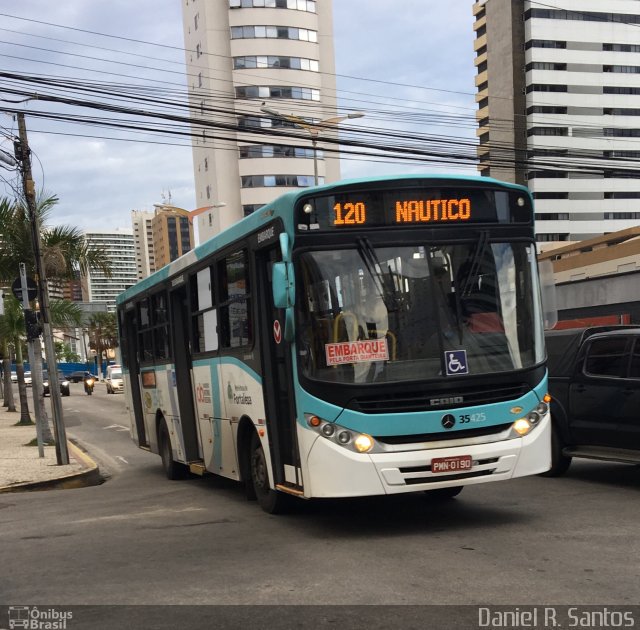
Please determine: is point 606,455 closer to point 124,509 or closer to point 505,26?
point 124,509

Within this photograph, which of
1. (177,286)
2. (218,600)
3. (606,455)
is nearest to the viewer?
(218,600)

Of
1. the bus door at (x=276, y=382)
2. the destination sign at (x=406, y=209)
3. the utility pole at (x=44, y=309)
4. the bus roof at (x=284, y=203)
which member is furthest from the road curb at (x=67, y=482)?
the destination sign at (x=406, y=209)

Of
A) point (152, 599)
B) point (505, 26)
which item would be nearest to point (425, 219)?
point (152, 599)

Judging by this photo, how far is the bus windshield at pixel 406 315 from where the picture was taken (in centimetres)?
782

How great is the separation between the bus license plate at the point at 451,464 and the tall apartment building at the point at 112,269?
1200 centimetres

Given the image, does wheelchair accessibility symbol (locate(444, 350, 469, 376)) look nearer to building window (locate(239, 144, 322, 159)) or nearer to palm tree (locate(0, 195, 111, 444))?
palm tree (locate(0, 195, 111, 444))

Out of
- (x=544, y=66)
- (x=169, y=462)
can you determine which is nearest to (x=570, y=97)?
(x=544, y=66)

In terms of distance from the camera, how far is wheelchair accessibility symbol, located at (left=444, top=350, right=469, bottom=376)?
25.9ft

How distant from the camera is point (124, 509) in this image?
1083 cm

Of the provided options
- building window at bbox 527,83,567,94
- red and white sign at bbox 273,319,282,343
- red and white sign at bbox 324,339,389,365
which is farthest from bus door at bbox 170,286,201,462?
building window at bbox 527,83,567,94

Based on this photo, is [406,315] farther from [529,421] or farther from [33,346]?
[33,346]

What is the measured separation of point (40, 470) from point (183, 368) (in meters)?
5.43

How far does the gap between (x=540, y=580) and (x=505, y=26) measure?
316ft
